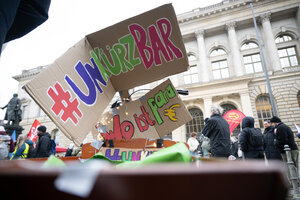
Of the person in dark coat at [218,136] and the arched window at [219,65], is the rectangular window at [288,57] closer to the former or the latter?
the arched window at [219,65]

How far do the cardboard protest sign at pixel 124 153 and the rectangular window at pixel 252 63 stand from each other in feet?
46.6

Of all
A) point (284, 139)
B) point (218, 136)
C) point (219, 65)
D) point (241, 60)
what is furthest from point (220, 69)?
point (218, 136)

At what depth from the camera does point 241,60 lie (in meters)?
13.5

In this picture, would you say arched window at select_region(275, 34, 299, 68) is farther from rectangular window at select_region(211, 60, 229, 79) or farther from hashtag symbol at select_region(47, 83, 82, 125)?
hashtag symbol at select_region(47, 83, 82, 125)

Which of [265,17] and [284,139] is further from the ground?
[265,17]

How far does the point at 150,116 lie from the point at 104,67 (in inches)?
27.7

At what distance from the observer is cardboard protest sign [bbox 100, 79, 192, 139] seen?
182 centimetres

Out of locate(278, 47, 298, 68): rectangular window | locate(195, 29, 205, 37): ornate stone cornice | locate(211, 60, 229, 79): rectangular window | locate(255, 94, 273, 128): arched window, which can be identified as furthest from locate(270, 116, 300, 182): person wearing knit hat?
locate(195, 29, 205, 37): ornate stone cornice

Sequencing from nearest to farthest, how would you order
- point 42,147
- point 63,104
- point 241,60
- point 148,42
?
point 63,104 → point 148,42 → point 42,147 → point 241,60

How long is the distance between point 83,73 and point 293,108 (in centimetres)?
1387

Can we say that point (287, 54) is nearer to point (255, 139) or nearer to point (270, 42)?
point (270, 42)

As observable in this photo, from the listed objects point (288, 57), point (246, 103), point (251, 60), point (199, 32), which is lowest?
point (246, 103)

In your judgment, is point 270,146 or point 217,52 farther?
point 217,52

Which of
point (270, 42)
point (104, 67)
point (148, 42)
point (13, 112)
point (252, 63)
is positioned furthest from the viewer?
point (252, 63)
